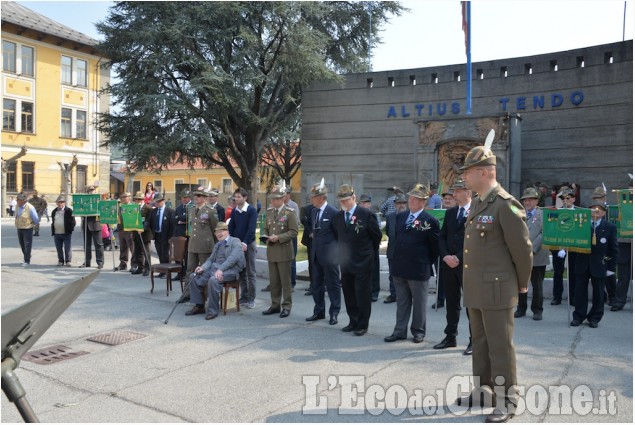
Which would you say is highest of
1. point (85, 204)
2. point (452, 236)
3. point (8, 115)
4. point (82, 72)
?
point (82, 72)

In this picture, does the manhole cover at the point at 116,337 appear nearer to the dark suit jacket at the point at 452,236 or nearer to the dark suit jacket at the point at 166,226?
the dark suit jacket at the point at 452,236

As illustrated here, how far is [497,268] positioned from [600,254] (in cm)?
420

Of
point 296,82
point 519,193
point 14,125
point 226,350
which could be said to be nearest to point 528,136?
point 519,193

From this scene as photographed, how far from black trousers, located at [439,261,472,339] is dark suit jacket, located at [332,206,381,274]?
3.58ft

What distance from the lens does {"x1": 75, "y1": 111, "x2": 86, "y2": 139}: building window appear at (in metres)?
46.2

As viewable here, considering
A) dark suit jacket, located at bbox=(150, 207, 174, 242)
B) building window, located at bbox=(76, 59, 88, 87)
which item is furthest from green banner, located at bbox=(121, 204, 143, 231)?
building window, located at bbox=(76, 59, 88, 87)

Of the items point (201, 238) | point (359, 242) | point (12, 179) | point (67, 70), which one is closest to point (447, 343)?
point (359, 242)

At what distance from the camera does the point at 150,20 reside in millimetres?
22859

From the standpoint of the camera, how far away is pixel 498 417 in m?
4.39

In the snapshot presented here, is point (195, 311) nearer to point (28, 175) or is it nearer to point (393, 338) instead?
point (393, 338)

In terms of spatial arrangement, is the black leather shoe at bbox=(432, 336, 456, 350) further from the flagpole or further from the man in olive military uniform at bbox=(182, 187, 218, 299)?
the flagpole

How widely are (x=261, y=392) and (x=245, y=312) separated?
3.76m

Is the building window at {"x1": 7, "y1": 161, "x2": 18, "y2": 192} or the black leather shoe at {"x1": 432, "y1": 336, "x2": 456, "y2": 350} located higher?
the building window at {"x1": 7, "y1": 161, "x2": 18, "y2": 192}

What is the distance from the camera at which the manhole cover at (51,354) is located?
20.0 feet
